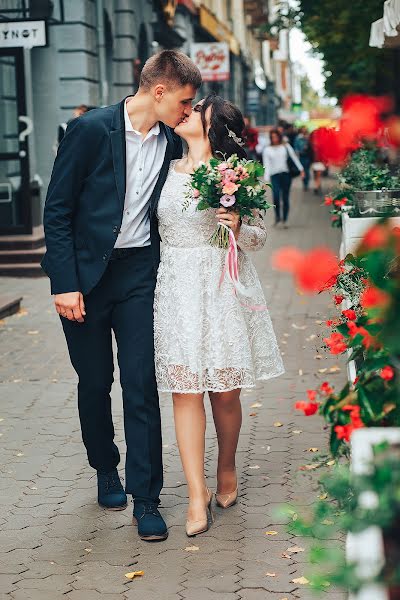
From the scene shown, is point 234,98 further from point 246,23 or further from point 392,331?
point 392,331

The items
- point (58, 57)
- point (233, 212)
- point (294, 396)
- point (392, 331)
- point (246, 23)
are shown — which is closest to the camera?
point (392, 331)

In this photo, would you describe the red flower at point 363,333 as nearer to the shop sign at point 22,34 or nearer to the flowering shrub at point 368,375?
the flowering shrub at point 368,375

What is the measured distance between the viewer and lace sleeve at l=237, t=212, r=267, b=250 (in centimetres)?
513

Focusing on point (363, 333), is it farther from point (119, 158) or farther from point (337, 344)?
point (119, 158)

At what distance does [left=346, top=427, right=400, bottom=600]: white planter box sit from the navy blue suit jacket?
2.28 meters

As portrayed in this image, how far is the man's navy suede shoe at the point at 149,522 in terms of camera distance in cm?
502

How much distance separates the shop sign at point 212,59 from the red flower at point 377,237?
31.2 m

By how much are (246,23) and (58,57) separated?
44.8 metres

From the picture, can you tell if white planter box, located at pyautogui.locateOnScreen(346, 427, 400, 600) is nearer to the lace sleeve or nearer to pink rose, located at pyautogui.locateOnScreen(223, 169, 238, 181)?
pink rose, located at pyautogui.locateOnScreen(223, 169, 238, 181)

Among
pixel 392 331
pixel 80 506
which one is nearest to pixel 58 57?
pixel 80 506

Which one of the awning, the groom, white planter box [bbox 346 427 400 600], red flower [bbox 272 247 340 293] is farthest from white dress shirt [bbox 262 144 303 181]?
red flower [bbox 272 247 340 293]

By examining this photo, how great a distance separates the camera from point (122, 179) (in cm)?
498

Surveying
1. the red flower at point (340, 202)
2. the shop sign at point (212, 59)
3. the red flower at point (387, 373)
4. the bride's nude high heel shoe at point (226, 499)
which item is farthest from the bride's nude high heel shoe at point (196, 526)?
the shop sign at point (212, 59)

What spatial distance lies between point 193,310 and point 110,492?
3.67 feet
